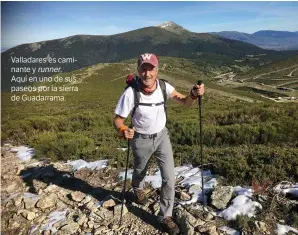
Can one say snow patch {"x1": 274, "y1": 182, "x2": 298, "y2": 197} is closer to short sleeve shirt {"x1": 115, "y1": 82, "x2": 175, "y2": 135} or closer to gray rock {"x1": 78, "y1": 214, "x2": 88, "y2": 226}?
short sleeve shirt {"x1": 115, "y1": 82, "x2": 175, "y2": 135}

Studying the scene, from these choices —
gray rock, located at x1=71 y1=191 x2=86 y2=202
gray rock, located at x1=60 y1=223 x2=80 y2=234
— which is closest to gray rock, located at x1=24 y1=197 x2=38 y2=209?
gray rock, located at x1=71 y1=191 x2=86 y2=202

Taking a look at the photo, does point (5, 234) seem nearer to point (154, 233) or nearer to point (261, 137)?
point (154, 233)

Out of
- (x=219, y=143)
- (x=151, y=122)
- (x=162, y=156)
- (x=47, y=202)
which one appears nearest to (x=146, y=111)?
(x=151, y=122)

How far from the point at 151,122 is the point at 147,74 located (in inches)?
27.4

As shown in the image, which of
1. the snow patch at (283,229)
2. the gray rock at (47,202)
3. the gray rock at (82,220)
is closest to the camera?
the snow patch at (283,229)

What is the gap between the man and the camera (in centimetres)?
443

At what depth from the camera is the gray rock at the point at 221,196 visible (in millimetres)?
5062

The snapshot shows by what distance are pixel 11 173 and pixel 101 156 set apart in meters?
2.16

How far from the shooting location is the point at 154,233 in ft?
15.5

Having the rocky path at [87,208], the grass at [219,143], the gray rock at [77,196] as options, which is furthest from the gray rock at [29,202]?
the grass at [219,143]

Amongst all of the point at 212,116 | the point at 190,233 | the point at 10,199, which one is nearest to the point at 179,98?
the point at 190,233

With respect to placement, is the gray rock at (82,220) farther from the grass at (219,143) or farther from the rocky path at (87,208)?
the grass at (219,143)

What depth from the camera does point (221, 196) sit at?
5160 millimetres

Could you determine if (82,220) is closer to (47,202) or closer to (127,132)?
(47,202)
